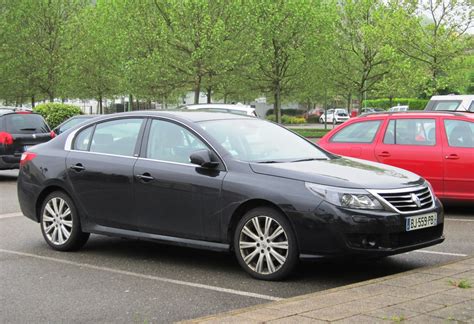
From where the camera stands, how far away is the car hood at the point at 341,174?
5.98 m

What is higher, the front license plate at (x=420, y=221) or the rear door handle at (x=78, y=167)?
the rear door handle at (x=78, y=167)

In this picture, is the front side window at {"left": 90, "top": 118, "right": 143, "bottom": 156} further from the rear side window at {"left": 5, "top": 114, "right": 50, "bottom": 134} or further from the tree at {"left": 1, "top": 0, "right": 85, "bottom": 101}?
Answer: the tree at {"left": 1, "top": 0, "right": 85, "bottom": 101}

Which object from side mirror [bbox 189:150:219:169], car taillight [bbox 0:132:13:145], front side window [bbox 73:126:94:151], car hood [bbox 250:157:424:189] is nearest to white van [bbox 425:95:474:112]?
car taillight [bbox 0:132:13:145]

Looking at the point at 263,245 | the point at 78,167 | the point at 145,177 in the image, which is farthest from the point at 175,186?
the point at 78,167

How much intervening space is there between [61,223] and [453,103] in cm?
1379

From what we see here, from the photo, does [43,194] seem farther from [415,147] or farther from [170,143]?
[415,147]

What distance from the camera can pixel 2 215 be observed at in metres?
10.4

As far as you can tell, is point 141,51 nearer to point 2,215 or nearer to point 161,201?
point 2,215

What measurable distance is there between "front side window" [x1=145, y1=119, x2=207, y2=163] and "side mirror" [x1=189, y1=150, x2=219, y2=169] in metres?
0.22

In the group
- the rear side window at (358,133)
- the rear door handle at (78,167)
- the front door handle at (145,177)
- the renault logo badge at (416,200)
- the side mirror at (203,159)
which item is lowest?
the renault logo badge at (416,200)

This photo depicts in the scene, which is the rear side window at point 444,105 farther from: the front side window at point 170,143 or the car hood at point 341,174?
the front side window at point 170,143

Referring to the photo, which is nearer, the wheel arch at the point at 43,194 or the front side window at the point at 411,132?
the wheel arch at the point at 43,194

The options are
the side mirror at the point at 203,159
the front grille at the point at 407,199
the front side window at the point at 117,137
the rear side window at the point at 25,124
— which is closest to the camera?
the front grille at the point at 407,199

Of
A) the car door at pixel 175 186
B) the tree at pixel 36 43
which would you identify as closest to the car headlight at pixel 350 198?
the car door at pixel 175 186
